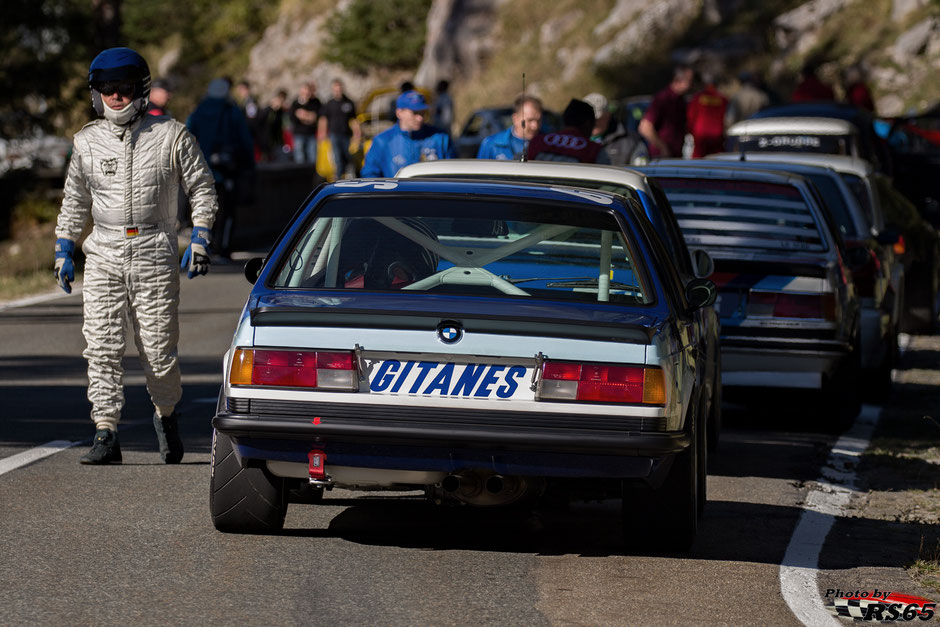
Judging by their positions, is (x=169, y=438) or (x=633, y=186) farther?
(x=169, y=438)

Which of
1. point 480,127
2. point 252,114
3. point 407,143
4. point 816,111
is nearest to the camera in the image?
point 407,143

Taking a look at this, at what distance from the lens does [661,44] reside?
49.0 metres

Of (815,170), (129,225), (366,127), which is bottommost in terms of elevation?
(366,127)

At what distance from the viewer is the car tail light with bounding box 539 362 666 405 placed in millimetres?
6055

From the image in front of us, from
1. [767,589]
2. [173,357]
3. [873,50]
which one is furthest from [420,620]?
[873,50]

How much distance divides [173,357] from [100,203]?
2.66 ft

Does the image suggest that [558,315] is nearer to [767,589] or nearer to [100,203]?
[767,589]

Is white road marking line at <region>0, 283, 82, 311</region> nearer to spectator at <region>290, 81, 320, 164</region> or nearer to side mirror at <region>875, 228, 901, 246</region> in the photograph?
side mirror at <region>875, 228, 901, 246</region>

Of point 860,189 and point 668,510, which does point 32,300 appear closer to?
point 860,189

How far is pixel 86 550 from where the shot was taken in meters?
6.50

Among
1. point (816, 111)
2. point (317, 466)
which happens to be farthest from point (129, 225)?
point (816, 111)

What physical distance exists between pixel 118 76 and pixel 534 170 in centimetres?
200

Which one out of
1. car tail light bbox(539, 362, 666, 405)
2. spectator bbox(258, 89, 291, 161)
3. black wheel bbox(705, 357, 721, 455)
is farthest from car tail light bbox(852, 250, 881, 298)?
spectator bbox(258, 89, 291, 161)

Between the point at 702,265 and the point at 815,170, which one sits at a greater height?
the point at 702,265
